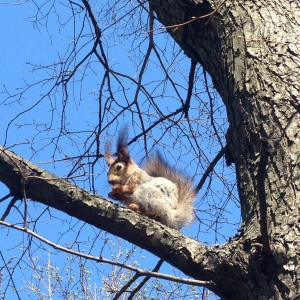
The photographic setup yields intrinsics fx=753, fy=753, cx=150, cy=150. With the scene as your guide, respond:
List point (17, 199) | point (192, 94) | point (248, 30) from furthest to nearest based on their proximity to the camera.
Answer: point (192, 94)
point (248, 30)
point (17, 199)

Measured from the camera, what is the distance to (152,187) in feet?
13.0

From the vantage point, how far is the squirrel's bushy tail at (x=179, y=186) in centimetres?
394

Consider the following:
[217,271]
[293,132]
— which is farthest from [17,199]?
[293,132]

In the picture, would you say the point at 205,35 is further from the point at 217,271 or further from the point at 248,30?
the point at 217,271

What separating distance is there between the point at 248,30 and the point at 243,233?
948mm

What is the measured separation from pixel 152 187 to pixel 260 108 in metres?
1.15

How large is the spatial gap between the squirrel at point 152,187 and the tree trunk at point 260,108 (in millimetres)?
764

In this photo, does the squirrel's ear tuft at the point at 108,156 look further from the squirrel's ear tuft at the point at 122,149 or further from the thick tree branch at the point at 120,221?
the thick tree branch at the point at 120,221

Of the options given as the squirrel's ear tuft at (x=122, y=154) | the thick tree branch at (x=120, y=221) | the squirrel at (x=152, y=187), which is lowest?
the thick tree branch at (x=120, y=221)

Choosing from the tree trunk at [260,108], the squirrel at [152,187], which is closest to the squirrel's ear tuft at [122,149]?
the squirrel at [152,187]

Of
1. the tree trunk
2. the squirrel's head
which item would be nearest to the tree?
the tree trunk

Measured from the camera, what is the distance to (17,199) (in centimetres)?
297

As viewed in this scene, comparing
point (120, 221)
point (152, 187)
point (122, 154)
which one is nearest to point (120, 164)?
point (122, 154)

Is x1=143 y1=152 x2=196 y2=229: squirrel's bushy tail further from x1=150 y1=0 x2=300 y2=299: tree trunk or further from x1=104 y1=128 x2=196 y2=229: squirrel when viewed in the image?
x1=150 y1=0 x2=300 y2=299: tree trunk
